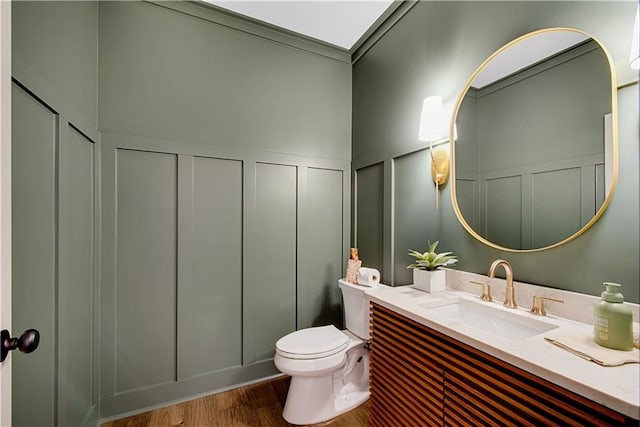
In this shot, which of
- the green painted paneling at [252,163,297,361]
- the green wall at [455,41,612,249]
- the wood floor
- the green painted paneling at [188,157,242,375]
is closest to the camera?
the green wall at [455,41,612,249]

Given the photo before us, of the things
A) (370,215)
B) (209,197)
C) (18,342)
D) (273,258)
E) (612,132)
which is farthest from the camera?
(370,215)

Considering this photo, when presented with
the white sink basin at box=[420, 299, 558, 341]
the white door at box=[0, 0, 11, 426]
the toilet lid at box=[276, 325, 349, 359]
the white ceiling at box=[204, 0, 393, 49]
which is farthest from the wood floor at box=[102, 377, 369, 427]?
the white ceiling at box=[204, 0, 393, 49]

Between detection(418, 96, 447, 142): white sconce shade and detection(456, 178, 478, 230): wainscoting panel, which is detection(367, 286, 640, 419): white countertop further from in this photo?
detection(418, 96, 447, 142): white sconce shade

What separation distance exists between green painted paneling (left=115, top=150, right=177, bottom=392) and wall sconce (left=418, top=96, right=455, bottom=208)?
66.3 inches

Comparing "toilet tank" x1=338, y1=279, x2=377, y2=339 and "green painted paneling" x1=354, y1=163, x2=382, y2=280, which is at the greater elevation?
"green painted paneling" x1=354, y1=163, x2=382, y2=280

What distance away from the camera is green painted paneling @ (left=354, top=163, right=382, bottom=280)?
7.39 feet

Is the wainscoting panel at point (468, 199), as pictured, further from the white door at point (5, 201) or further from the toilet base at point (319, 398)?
the white door at point (5, 201)

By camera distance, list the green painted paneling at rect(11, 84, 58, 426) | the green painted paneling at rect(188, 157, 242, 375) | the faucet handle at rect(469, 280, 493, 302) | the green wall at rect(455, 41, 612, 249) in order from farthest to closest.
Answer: the green painted paneling at rect(188, 157, 242, 375) → the faucet handle at rect(469, 280, 493, 302) → the green wall at rect(455, 41, 612, 249) → the green painted paneling at rect(11, 84, 58, 426)

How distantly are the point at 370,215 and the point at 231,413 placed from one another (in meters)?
1.73

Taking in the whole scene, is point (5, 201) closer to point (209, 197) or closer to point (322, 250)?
point (209, 197)

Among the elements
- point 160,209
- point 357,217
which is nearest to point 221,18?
point 160,209

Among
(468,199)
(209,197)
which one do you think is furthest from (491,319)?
(209,197)

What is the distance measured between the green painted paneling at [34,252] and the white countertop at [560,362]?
4.84ft

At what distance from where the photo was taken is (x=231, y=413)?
184 cm
